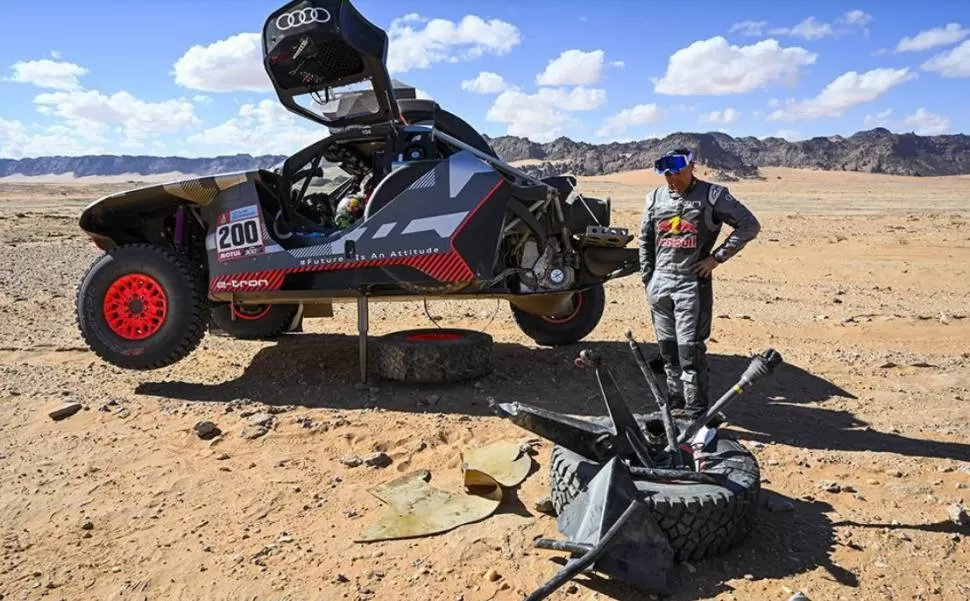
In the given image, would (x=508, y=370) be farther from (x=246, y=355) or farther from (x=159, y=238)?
(x=159, y=238)

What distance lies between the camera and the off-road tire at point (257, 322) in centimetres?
744

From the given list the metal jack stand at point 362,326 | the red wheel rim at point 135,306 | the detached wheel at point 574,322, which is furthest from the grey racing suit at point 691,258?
the red wheel rim at point 135,306

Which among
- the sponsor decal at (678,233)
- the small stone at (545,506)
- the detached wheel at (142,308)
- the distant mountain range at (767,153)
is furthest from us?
the distant mountain range at (767,153)

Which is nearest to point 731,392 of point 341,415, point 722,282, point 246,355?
point 341,415

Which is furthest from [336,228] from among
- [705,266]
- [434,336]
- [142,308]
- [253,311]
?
[705,266]

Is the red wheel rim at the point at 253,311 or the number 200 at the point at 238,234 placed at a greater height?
the number 200 at the point at 238,234

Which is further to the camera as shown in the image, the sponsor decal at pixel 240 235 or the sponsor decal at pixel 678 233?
the sponsor decal at pixel 240 235

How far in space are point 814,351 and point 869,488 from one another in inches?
135

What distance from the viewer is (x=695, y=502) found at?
3.17 meters

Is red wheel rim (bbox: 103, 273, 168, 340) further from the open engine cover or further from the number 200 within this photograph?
the open engine cover

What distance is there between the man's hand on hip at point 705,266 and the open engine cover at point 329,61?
8.87ft

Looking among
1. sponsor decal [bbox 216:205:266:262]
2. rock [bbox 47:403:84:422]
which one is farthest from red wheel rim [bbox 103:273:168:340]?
rock [bbox 47:403:84:422]

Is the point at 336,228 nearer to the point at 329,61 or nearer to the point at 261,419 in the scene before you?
the point at 329,61

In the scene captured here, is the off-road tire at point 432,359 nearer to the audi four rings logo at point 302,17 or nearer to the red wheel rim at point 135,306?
the red wheel rim at point 135,306
